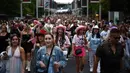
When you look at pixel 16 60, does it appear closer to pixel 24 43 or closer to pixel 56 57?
pixel 56 57

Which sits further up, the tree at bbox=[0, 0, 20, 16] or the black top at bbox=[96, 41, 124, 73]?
the tree at bbox=[0, 0, 20, 16]

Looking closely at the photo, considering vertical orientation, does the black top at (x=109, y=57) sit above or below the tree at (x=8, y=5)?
below

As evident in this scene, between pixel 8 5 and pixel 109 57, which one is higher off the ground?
pixel 8 5

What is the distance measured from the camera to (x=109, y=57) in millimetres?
7453

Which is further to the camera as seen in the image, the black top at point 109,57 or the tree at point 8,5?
the tree at point 8,5

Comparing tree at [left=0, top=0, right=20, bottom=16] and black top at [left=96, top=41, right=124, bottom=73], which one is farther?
tree at [left=0, top=0, right=20, bottom=16]

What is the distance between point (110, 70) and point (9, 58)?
2.28m

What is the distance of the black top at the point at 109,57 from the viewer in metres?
7.44

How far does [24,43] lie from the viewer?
577 inches

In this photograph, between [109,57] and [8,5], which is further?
[8,5]

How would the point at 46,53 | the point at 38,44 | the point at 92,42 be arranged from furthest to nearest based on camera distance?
the point at 92,42 < the point at 38,44 < the point at 46,53

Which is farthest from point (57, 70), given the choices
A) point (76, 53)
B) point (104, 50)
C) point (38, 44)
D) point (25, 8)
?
point (25, 8)

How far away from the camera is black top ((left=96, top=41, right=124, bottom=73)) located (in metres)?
7.44

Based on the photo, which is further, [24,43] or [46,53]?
[24,43]
